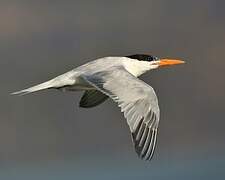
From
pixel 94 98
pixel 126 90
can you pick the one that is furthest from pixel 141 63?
pixel 126 90

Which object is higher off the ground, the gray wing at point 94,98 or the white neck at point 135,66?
the white neck at point 135,66

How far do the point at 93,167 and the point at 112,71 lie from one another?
12313mm

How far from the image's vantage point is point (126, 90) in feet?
42.4

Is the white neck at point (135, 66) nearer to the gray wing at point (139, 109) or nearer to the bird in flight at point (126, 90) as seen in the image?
the bird in flight at point (126, 90)

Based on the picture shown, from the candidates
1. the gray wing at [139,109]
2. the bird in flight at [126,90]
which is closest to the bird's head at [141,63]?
the bird in flight at [126,90]

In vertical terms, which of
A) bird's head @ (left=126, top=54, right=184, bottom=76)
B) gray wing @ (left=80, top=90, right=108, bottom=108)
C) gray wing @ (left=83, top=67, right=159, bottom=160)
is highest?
gray wing @ (left=83, top=67, right=159, bottom=160)

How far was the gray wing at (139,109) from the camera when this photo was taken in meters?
12.6

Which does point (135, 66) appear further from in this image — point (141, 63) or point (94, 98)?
point (94, 98)

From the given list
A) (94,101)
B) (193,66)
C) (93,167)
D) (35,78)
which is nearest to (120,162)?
(93,167)

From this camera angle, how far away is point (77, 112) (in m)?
22.5

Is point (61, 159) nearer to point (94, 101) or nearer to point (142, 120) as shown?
point (94, 101)

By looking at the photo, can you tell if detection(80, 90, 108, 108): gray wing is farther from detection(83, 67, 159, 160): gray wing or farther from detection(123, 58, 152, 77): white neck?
detection(83, 67, 159, 160): gray wing

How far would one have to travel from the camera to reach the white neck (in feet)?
47.1

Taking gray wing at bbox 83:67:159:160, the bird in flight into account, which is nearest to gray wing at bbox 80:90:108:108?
the bird in flight
